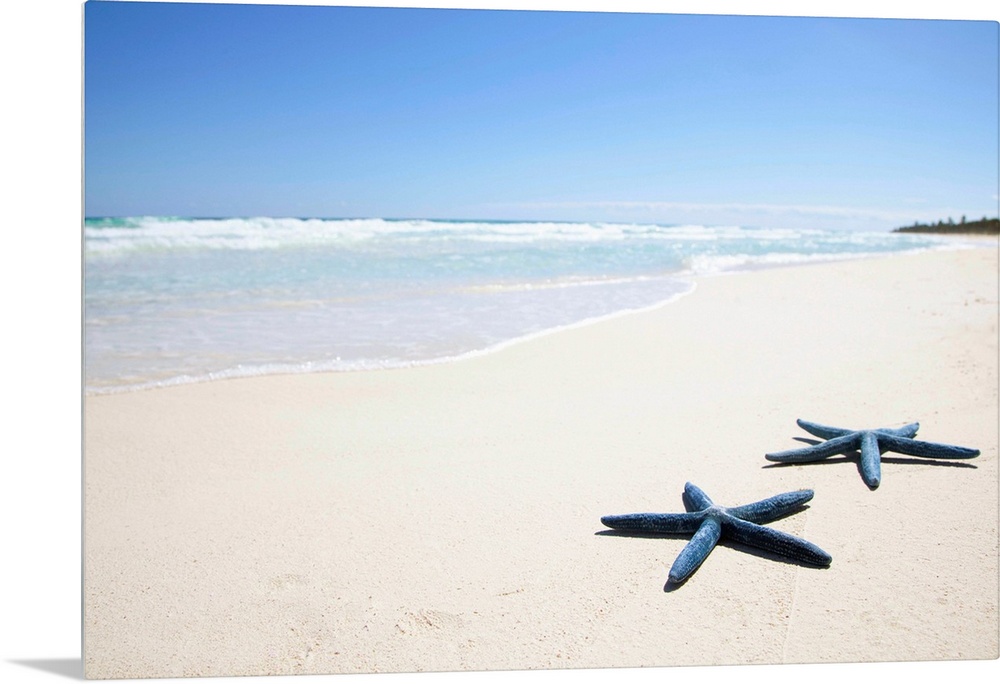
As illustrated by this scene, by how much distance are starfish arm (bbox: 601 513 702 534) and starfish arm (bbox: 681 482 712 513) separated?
10 centimetres

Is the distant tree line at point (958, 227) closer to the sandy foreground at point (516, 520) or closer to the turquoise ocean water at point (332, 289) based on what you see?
the turquoise ocean water at point (332, 289)

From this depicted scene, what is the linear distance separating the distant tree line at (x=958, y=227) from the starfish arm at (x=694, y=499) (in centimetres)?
281

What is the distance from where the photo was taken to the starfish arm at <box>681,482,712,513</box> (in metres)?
2.49

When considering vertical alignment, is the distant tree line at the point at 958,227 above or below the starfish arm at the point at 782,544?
above

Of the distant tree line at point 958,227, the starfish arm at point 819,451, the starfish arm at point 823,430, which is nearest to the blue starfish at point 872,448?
the starfish arm at point 819,451

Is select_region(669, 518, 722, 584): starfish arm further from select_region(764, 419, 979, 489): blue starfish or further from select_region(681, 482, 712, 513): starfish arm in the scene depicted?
select_region(764, 419, 979, 489): blue starfish

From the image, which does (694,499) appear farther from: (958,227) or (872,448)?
(958,227)

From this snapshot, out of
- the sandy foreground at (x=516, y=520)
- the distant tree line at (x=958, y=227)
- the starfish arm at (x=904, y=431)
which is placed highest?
the distant tree line at (x=958, y=227)

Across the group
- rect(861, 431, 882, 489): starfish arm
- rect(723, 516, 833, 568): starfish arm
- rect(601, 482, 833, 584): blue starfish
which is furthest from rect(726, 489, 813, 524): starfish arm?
rect(861, 431, 882, 489): starfish arm

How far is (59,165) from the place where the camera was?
250 cm

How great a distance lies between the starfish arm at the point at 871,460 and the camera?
2.81 m

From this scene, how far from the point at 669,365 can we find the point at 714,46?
6.95 ft

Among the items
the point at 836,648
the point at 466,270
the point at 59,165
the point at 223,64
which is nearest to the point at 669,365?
the point at 836,648

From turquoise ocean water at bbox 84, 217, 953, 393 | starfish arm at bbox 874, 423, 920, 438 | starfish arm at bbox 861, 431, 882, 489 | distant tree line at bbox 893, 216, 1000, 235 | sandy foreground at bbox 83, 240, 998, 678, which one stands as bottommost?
sandy foreground at bbox 83, 240, 998, 678
